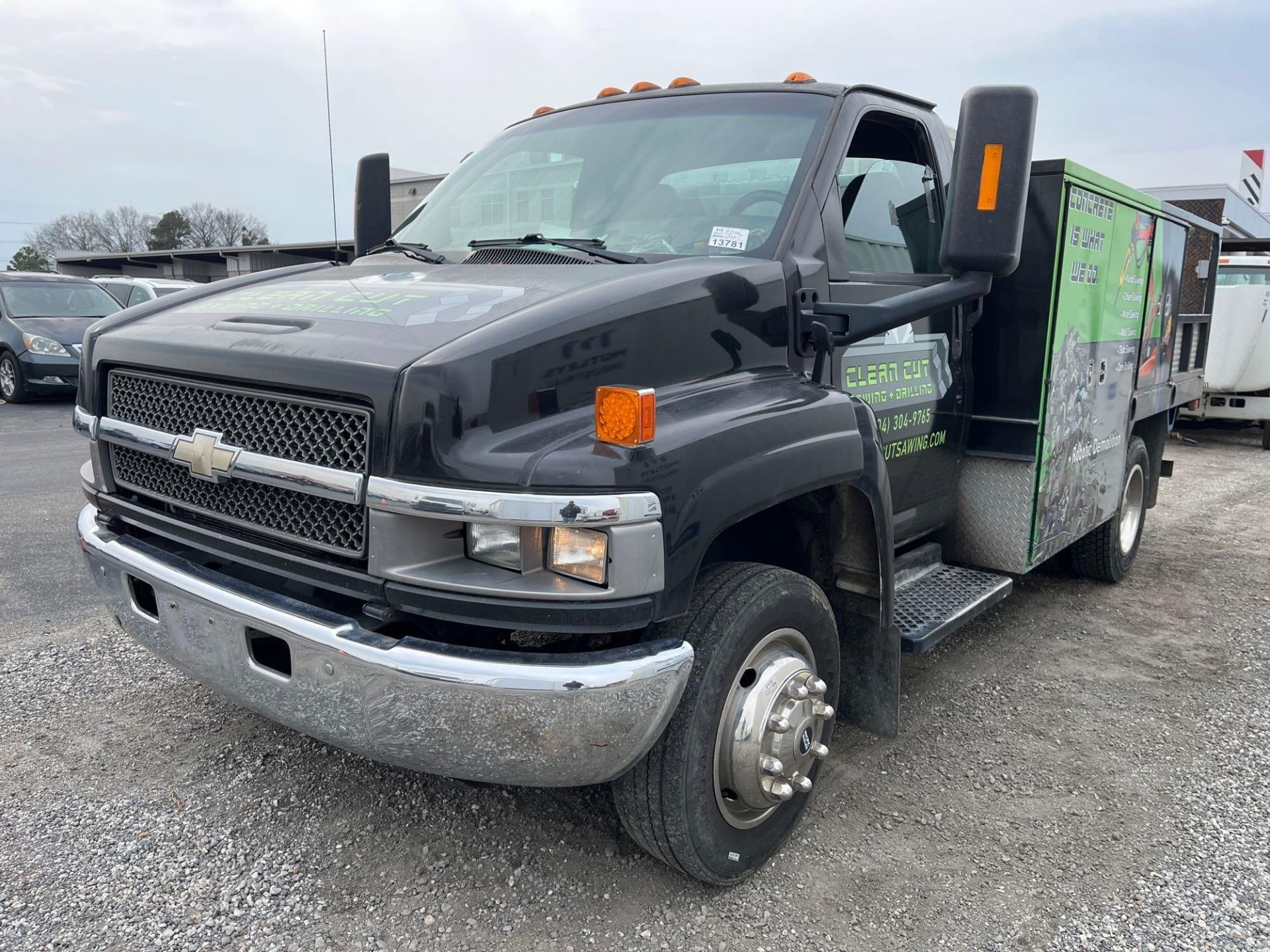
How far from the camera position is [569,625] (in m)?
2.14

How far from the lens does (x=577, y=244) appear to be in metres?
3.06

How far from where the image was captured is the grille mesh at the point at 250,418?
226cm

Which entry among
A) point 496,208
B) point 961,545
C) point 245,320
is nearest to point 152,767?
point 245,320

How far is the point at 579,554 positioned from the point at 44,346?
13.0 metres

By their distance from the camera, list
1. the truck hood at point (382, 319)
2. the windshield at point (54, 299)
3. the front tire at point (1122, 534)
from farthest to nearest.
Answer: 1. the windshield at point (54, 299)
2. the front tire at point (1122, 534)
3. the truck hood at point (382, 319)

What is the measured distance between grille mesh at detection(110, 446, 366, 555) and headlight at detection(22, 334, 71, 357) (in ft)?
37.3

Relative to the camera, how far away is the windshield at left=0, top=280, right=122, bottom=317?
42.9 ft

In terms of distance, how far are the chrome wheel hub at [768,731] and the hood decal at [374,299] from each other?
3.79 ft

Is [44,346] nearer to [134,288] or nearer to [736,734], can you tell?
[134,288]

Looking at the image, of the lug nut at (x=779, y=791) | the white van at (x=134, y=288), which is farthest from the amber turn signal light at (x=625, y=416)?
the white van at (x=134, y=288)

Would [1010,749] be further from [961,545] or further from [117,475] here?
[117,475]

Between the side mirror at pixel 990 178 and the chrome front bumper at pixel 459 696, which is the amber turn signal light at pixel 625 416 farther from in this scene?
the side mirror at pixel 990 178

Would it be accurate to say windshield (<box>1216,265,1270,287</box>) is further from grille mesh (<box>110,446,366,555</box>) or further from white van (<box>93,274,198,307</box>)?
white van (<box>93,274,198,307</box>)

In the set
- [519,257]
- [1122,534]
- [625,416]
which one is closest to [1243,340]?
[1122,534]
